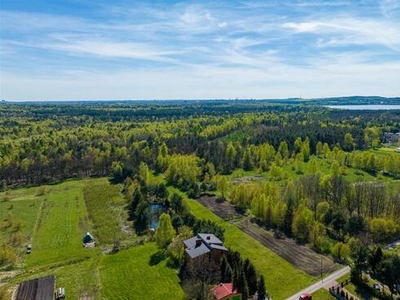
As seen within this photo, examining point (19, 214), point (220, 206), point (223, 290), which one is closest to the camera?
point (223, 290)

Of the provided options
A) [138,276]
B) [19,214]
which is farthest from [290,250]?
[19,214]

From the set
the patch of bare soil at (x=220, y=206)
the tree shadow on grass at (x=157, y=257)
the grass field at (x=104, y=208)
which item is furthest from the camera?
the patch of bare soil at (x=220, y=206)

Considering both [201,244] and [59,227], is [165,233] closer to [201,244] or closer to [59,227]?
[201,244]

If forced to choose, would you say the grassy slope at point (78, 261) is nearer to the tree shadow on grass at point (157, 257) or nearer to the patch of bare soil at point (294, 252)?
the tree shadow on grass at point (157, 257)

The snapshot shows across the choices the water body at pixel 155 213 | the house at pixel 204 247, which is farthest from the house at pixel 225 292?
the water body at pixel 155 213

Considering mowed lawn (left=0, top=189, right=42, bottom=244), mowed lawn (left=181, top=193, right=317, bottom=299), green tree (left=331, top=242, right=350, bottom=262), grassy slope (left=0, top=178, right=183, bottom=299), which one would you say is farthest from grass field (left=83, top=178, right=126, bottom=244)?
green tree (left=331, top=242, right=350, bottom=262)

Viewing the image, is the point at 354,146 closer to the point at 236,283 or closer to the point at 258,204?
the point at 258,204
